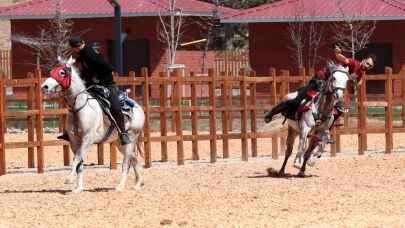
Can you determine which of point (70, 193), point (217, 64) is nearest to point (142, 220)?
point (70, 193)

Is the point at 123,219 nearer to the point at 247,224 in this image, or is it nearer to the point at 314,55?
the point at 247,224

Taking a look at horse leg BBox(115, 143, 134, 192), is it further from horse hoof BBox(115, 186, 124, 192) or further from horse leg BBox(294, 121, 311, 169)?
horse leg BBox(294, 121, 311, 169)

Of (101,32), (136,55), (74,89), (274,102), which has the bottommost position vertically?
(274,102)

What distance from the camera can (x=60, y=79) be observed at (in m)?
16.2

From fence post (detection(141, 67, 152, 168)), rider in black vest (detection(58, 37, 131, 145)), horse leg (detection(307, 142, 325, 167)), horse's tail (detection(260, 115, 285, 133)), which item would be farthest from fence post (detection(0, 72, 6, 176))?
horse leg (detection(307, 142, 325, 167))

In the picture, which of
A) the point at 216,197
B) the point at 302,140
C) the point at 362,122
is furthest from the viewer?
the point at 362,122

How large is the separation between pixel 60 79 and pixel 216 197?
9.19 feet

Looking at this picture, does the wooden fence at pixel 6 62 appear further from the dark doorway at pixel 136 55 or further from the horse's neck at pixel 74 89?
the horse's neck at pixel 74 89

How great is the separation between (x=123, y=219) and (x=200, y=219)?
2.95 ft

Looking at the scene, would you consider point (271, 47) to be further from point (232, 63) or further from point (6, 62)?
point (6, 62)

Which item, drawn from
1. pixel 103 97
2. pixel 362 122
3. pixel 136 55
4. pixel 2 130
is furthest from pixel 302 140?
pixel 136 55

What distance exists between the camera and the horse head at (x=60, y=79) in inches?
634

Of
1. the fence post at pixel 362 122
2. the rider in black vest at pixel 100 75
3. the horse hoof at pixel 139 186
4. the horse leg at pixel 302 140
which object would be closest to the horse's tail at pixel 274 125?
the horse leg at pixel 302 140

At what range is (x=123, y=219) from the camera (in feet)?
44.3
